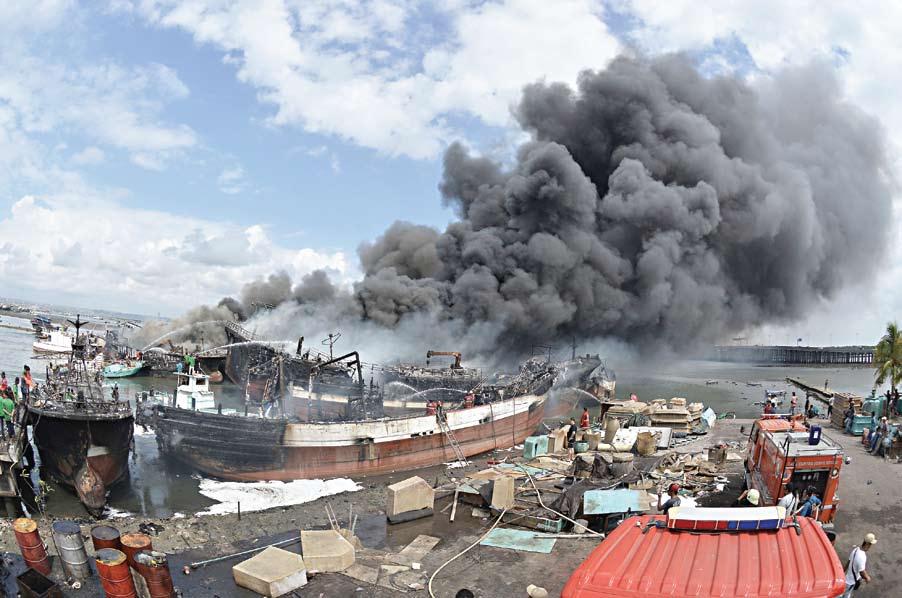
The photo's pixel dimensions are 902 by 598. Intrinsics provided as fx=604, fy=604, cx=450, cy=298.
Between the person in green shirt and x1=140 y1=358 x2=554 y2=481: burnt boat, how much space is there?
4761 mm

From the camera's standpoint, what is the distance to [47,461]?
21734 mm

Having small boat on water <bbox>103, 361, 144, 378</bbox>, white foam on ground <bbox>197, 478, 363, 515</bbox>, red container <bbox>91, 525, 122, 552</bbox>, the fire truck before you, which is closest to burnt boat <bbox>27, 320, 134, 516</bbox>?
white foam on ground <bbox>197, 478, 363, 515</bbox>

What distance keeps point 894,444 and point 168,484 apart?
83.8 feet

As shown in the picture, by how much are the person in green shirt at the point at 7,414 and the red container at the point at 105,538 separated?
10859 mm

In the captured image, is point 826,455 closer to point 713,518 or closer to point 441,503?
point 713,518

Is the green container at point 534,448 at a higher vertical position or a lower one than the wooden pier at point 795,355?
higher

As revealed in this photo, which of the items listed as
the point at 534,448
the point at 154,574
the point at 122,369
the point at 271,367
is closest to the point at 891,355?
the point at 534,448

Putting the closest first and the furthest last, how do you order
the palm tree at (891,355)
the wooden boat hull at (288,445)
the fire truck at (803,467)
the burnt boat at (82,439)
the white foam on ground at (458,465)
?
the fire truck at (803,467) → the burnt boat at (82,439) → the wooden boat hull at (288,445) → the white foam on ground at (458,465) → the palm tree at (891,355)

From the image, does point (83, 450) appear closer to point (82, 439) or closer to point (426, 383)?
point (82, 439)

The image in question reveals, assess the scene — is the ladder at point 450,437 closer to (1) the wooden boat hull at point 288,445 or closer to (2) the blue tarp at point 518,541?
(1) the wooden boat hull at point 288,445

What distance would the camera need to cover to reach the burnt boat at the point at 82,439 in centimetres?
2001

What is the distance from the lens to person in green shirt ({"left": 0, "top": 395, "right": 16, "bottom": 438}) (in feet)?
66.1

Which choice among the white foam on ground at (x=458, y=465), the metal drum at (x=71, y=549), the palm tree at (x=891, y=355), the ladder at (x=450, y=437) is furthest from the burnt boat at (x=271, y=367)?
the palm tree at (x=891, y=355)

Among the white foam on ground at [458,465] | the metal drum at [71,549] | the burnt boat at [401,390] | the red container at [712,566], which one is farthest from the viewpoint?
the burnt boat at [401,390]
